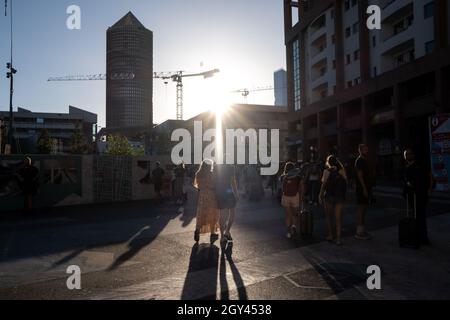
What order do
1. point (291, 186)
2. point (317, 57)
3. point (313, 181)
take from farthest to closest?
1. point (317, 57)
2. point (313, 181)
3. point (291, 186)

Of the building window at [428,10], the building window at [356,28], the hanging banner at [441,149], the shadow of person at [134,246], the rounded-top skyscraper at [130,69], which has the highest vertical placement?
the rounded-top skyscraper at [130,69]

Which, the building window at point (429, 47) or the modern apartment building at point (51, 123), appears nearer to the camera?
the building window at point (429, 47)

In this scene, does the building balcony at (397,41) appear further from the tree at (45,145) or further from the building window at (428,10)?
the tree at (45,145)

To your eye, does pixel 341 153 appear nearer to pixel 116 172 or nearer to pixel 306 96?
pixel 306 96

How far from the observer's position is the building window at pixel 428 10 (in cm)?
2677

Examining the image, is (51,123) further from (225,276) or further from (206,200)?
(225,276)

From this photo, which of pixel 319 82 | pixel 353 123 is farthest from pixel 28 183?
pixel 319 82

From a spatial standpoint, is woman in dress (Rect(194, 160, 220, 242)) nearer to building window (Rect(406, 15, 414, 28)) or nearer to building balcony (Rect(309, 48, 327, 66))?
building window (Rect(406, 15, 414, 28))

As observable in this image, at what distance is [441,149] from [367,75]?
1854 cm

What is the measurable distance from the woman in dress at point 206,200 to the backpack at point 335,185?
2.20 meters

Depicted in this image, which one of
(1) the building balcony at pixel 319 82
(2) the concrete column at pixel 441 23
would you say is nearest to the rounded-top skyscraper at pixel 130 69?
(1) the building balcony at pixel 319 82

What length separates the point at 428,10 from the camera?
→ 27.2 meters

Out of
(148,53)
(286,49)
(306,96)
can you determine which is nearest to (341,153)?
(306,96)

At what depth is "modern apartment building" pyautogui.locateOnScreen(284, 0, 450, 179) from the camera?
26.8 metres
